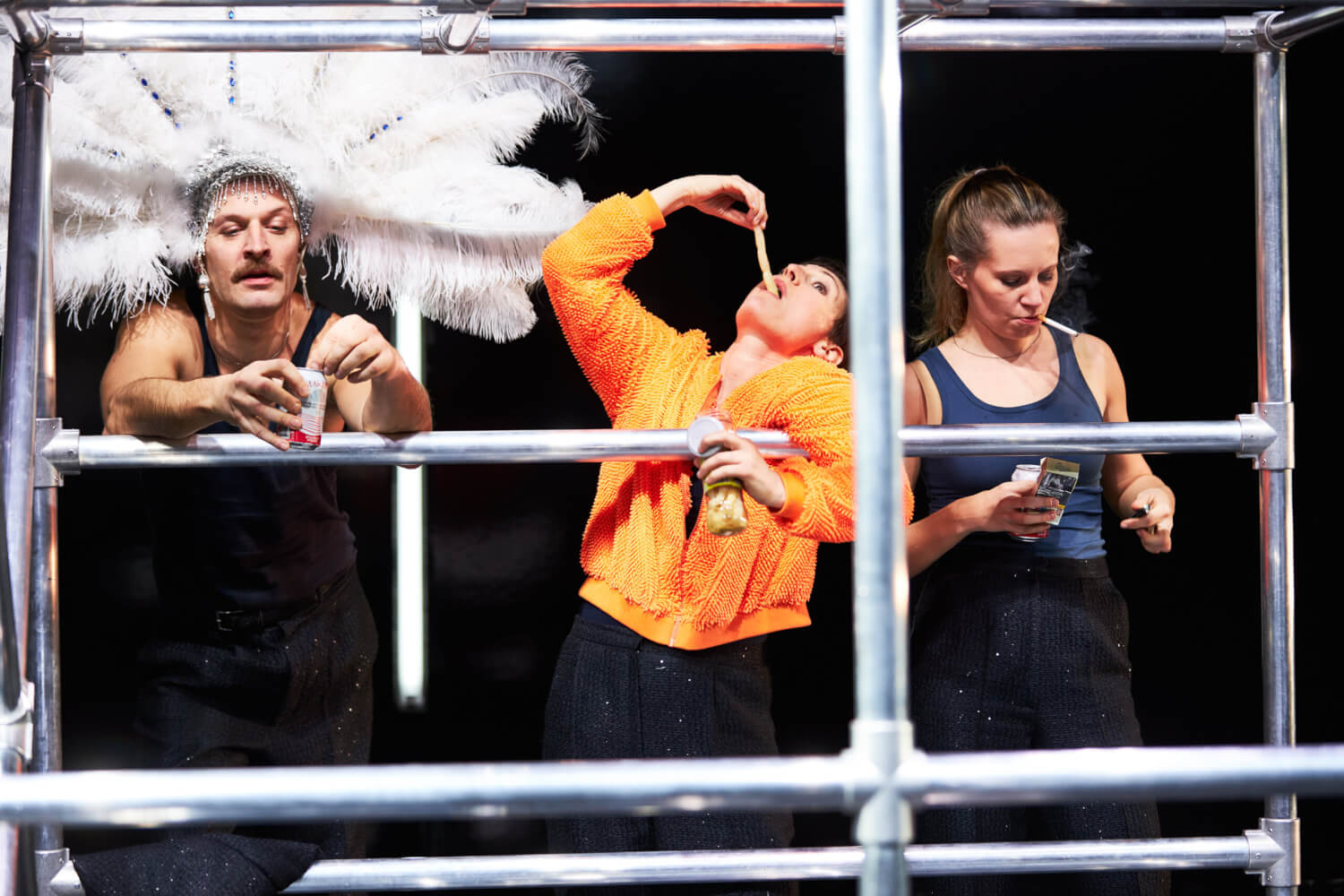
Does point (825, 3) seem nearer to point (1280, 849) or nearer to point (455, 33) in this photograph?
point (455, 33)

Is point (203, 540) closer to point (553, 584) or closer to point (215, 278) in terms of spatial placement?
point (215, 278)

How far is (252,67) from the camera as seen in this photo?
1547 mm

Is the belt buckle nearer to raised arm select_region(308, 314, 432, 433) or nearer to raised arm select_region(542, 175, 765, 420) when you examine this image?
raised arm select_region(308, 314, 432, 433)

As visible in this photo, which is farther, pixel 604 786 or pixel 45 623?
pixel 45 623

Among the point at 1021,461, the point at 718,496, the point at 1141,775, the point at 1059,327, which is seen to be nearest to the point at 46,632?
the point at 718,496

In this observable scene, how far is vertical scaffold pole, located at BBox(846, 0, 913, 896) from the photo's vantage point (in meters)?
0.72

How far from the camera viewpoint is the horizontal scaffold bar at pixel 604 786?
2.21 ft

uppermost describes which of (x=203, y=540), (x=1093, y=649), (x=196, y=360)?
(x=196, y=360)

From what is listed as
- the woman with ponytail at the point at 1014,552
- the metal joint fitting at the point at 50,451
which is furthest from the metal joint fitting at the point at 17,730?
the woman with ponytail at the point at 1014,552

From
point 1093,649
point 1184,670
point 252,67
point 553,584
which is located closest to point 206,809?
point 252,67

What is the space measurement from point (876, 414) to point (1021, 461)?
3.40 feet

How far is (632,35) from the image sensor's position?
4.43ft

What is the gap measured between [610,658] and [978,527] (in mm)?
482

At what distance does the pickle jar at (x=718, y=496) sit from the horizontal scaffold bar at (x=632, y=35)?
0.41m
